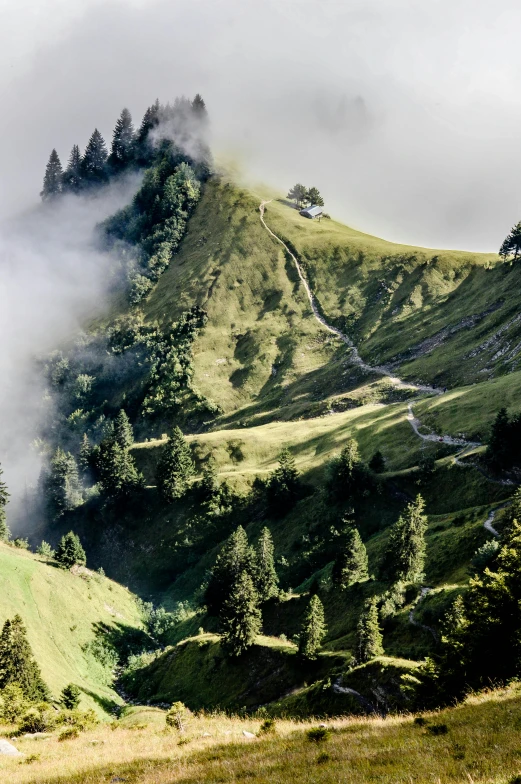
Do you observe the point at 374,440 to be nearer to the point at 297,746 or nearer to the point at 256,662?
the point at 256,662

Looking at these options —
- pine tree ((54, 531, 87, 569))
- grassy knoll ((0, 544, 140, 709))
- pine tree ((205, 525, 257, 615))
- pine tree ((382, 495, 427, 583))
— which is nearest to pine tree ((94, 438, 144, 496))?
grassy knoll ((0, 544, 140, 709))

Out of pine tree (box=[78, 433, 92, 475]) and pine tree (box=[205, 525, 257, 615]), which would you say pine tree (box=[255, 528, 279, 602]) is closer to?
pine tree (box=[205, 525, 257, 615])

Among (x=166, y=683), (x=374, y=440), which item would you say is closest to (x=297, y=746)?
(x=166, y=683)

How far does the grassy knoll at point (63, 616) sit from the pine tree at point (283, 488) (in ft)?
111

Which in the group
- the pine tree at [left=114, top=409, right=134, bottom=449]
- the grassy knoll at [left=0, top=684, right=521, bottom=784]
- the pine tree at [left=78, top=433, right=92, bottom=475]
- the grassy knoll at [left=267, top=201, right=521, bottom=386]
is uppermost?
the grassy knoll at [left=267, top=201, right=521, bottom=386]

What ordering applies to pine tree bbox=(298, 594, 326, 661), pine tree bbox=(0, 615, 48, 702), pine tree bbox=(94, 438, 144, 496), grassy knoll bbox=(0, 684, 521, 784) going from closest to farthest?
1. grassy knoll bbox=(0, 684, 521, 784)
2. pine tree bbox=(0, 615, 48, 702)
3. pine tree bbox=(298, 594, 326, 661)
4. pine tree bbox=(94, 438, 144, 496)

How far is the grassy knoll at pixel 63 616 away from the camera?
72188mm

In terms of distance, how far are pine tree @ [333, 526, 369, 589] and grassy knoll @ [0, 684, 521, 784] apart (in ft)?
161

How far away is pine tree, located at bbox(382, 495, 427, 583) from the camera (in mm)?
67125

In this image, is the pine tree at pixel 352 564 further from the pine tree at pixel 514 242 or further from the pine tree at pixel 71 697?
the pine tree at pixel 514 242

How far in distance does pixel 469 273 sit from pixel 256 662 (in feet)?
488

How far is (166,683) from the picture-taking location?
249 ft

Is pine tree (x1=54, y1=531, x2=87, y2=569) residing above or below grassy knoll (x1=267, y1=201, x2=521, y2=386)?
below

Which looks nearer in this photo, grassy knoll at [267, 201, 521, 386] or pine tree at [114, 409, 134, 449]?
grassy knoll at [267, 201, 521, 386]
